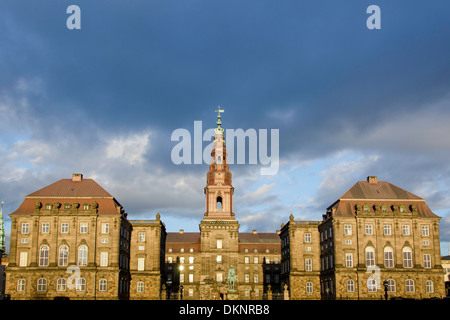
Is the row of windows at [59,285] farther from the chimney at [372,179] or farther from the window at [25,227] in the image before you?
the chimney at [372,179]

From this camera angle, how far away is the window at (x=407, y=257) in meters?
85.1

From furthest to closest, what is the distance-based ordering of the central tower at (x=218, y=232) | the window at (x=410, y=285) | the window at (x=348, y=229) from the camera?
the central tower at (x=218, y=232) → the window at (x=348, y=229) → the window at (x=410, y=285)

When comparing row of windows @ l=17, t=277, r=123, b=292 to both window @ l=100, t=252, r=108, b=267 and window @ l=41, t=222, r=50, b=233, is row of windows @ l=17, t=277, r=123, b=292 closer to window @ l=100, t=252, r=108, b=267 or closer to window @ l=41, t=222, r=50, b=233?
window @ l=100, t=252, r=108, b=267

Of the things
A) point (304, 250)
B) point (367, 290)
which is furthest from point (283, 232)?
point (367, 290)

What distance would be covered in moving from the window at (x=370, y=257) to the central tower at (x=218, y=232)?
36.6 m

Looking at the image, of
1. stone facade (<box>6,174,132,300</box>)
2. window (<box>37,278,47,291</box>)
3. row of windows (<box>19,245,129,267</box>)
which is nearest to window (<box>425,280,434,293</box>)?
stone facade (<box>6,174,132,300</box>)

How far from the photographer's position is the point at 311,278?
96.1 meters

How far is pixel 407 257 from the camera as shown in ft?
280

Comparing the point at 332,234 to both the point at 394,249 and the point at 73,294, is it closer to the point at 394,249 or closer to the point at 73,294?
the point at 394,249

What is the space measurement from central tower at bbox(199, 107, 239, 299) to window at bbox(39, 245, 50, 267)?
4077 centimetres

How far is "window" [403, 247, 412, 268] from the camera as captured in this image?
8506 cm

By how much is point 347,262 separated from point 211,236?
4097cm

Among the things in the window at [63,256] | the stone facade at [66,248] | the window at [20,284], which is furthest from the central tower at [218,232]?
the window at [20,284]
